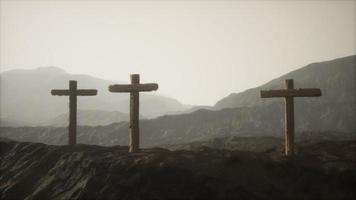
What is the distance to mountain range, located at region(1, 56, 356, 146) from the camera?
152ft

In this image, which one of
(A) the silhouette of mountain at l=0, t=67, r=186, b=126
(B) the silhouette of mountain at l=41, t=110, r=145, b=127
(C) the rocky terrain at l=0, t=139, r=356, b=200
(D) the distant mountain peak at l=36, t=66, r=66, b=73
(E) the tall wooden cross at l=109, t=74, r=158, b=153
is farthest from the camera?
(D) the distant mountain peak at l=36, t=66, r=66, b=73

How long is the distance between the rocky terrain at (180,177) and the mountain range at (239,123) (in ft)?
86.9

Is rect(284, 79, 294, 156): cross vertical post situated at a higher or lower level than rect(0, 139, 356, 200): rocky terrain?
higher

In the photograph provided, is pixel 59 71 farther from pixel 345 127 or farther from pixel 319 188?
pixel 319 188

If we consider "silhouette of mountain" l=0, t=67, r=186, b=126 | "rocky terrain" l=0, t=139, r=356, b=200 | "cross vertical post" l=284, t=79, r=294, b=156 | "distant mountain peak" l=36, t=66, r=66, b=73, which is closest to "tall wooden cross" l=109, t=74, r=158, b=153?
"rocky terrain" l=0, t=139, r=356, b=200

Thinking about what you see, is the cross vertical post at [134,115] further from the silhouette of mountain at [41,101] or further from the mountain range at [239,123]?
the silhouette of mountain at [41,101]

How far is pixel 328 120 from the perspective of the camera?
185ft

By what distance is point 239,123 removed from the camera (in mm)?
54688

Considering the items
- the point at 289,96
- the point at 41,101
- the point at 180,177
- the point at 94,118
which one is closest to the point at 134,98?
the point at 180,177

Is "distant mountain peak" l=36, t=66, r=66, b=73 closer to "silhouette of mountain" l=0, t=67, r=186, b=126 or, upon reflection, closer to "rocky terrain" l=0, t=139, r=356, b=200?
"silhouette of mountain" l=0, t=67, r=186, b=126

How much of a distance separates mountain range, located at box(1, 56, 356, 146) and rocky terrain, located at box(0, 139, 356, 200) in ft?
86.9

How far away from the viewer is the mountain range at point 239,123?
46.4 metres

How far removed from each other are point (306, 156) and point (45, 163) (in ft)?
32.3

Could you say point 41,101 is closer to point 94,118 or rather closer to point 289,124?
point 94,118
